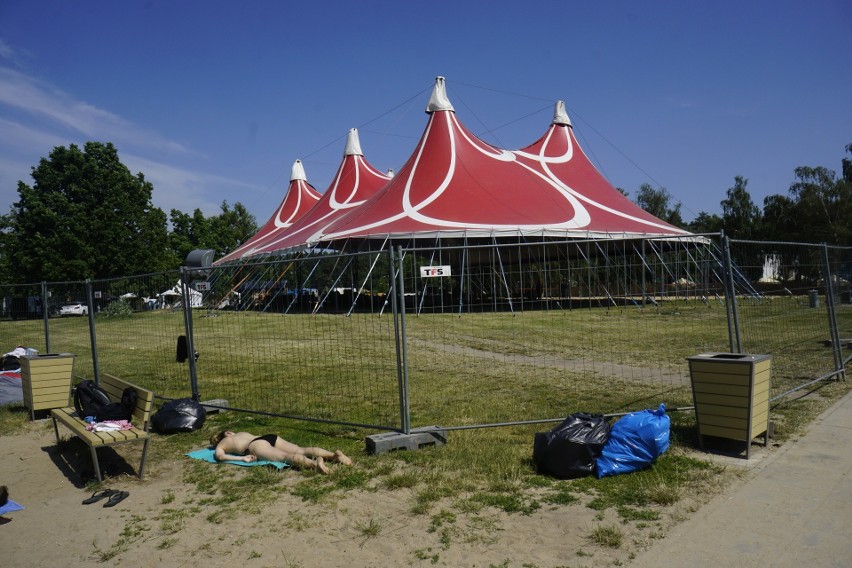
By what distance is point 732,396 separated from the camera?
5535 millimetres

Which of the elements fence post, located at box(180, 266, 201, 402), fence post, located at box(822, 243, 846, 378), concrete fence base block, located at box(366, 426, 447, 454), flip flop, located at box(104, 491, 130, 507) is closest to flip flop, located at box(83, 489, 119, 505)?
flip flop, located at box(104, 491, 130, 507)

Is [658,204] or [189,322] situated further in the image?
[658,204]

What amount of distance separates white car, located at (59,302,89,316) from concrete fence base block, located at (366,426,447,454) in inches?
318

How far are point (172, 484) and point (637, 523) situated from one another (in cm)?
376

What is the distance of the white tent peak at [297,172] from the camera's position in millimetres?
44059

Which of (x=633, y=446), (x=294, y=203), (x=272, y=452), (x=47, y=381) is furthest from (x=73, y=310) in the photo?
(x=294, y=203)

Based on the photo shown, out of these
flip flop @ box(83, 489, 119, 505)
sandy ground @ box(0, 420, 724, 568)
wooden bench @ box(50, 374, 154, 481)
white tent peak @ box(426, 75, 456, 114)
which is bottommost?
sandy ground @ box(0, 420, 724, 568)

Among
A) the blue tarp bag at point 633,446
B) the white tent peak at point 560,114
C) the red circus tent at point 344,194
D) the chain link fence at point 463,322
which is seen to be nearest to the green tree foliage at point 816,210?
the white tent peak at point 560,114

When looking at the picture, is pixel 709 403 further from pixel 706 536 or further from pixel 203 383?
pixel 203 383

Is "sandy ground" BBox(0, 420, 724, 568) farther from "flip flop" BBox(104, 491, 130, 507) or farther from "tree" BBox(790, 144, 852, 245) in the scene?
"tree" BBox(790, 144, 852, 245)

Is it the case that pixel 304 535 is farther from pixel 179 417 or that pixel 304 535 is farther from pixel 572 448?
pixel 179 417

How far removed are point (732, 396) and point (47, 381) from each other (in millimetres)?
8151

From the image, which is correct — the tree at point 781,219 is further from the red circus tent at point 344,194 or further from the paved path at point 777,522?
the paved path at point 777,522

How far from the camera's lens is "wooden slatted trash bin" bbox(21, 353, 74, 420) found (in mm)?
8367
